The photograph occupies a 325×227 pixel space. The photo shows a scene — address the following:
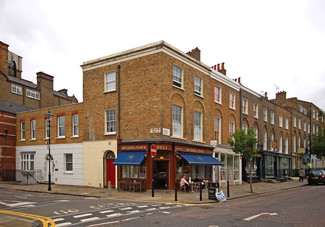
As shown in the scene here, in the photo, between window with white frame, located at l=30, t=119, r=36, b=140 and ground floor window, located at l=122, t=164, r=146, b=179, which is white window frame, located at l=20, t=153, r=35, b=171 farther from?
ground floor window, located at l=122, t=164, r=146, b=179

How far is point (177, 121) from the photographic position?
2294 centimetres

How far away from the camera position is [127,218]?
11156 millimetres

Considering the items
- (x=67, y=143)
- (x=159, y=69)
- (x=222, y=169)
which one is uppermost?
(x=159, y=69)

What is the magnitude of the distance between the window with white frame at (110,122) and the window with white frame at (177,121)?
476 cm

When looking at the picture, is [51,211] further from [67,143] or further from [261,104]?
[261,104]

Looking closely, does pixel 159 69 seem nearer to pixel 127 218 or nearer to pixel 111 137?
pixel 111 137

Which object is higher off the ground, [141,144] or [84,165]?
[141,144]

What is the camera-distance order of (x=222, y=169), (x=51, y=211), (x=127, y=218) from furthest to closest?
1. (x=222, y=169)
2. (x=51, y=211)
3. (x=127, y=218)

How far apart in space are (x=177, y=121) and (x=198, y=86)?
4522mm

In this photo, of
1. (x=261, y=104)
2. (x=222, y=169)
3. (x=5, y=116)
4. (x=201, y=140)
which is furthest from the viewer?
(x=261, y=104)

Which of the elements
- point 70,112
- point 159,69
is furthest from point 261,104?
point 70,112

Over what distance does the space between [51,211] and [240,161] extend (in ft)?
74.1

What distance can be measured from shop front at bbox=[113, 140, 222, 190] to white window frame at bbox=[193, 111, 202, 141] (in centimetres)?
193

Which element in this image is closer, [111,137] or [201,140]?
[111,137]
